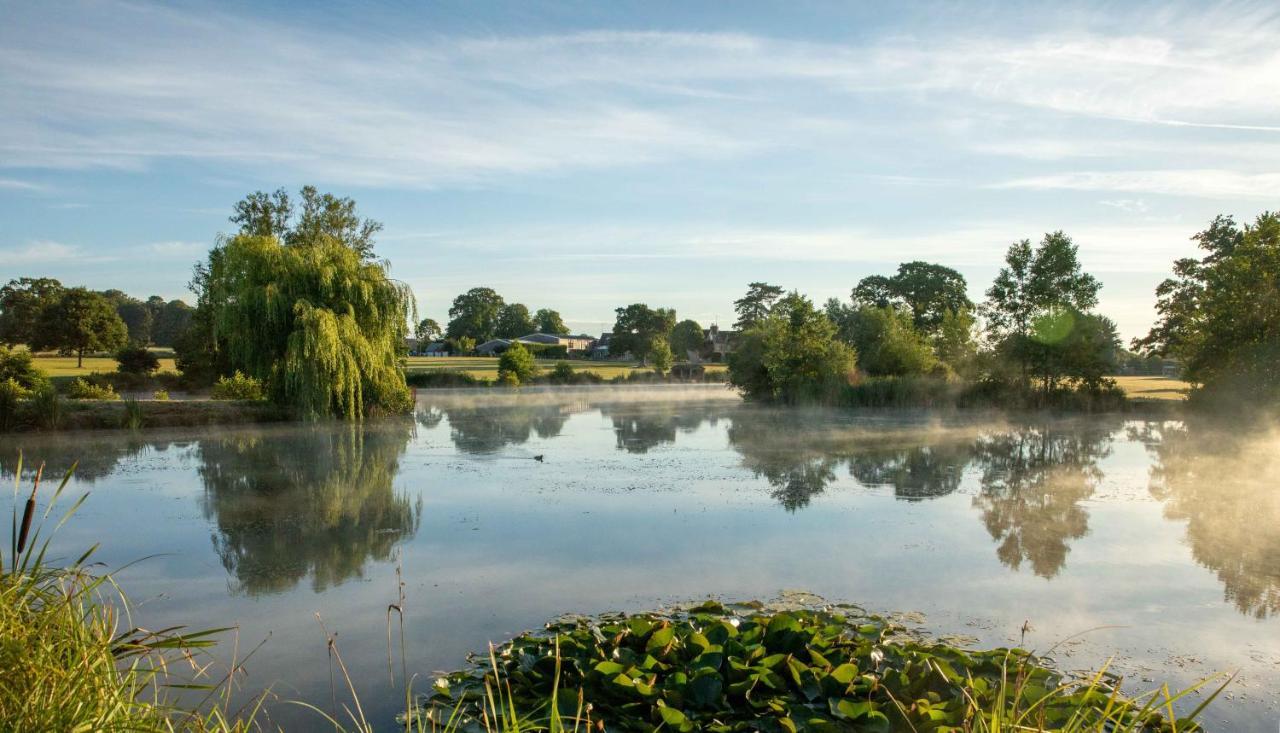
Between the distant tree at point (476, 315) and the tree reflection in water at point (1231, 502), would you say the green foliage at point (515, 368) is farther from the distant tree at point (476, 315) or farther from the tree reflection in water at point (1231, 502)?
the distant tree at point (476, 315)

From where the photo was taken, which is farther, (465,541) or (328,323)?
(328,323)

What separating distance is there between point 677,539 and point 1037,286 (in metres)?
26.1

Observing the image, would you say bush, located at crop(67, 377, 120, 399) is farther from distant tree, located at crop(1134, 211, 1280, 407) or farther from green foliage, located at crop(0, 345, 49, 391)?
distant tree, located at crop(1134, 211, 1280, 407)

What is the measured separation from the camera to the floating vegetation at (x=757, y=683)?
377 cm

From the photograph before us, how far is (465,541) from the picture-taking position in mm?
8289

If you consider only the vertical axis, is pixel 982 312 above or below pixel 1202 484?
above

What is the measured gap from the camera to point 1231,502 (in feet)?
33.9

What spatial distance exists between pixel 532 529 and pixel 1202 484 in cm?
1027

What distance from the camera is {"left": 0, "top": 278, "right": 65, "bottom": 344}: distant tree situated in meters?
41.1

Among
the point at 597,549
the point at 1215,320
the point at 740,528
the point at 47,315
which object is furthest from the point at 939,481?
the point at 47,315

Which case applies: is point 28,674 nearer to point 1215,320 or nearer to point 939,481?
point 939,481

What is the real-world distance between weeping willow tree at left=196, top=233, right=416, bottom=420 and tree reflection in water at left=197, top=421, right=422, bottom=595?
3356 mm

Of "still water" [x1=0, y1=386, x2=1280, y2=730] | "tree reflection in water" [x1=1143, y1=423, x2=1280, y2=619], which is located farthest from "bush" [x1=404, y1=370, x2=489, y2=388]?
"tree reflection in water" [x1=1143, y1=423, x2=1280, y2=619]

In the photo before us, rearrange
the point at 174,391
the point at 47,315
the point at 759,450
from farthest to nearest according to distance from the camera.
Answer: the point at 47,315, the point at 174,391, the point at 759,450
